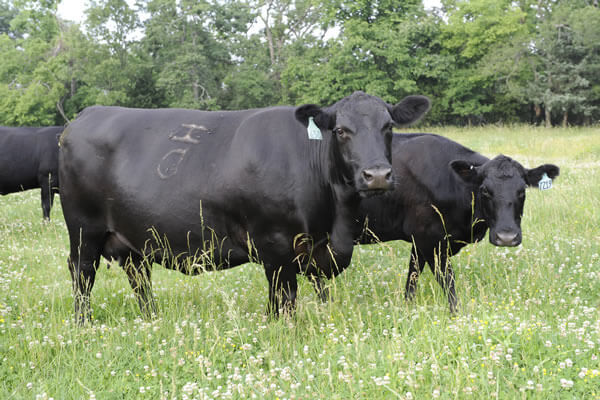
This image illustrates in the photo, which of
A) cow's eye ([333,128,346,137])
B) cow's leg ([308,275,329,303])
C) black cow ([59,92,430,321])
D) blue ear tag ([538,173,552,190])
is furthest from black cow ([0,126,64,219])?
blue ear tag ([538,173,552,190])

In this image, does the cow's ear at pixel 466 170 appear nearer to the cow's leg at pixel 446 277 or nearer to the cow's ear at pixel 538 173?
the cow's ear at pixel 538 173

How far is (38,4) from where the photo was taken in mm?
54000

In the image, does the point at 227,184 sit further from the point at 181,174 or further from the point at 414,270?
the point at 414,270

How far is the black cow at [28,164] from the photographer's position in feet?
37.9

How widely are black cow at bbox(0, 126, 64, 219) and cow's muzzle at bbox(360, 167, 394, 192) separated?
9.88 m

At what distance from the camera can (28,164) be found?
1170 cm

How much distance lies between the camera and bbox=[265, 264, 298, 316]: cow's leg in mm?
4438

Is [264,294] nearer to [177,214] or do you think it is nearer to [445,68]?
[177,214]

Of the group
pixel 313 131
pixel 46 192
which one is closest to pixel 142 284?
pixel 313 131

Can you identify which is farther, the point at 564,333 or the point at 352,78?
the point at 352,78

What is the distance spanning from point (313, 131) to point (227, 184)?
2.95ft

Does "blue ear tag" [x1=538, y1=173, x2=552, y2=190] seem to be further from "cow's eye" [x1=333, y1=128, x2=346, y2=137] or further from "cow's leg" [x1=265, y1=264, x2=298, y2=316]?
"cow's leg" [x1=265, y1=264, x2=298, y2=316]

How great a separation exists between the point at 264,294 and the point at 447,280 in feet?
6.92

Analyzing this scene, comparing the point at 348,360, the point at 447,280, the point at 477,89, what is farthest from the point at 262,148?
the point at 477,89
